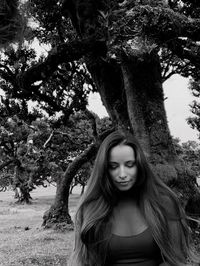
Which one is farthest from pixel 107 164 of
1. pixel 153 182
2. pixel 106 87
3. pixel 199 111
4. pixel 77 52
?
pixel 199 111

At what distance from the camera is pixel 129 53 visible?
5.00 meters

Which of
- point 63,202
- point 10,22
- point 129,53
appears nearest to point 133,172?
point 10,22

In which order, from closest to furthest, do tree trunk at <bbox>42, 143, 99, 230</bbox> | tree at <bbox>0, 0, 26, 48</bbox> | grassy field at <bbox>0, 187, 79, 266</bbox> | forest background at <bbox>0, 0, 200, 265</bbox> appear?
tree at <bbox>0, 0, 26, 48</bbox>
forest background at <bbox>0, 0, 200, 265</bbox>
grassy field at <bbox>0, 187, 79, 266</bbox>
tree trunk at <bbox>42, 143, 99, 230</bbox>

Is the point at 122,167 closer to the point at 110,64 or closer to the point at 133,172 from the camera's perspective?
the point at 133,172

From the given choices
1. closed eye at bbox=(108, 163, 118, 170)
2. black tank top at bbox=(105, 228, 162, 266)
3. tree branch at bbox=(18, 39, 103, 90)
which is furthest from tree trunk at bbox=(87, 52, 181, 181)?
black tank top at bbox=(105, 228, 162, 266)

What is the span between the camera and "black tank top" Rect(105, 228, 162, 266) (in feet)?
7.91

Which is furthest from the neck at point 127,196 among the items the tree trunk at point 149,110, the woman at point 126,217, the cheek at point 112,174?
the tree trunk at point 149,110

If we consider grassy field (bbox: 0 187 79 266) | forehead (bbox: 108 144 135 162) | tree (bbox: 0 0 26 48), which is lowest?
grassy field (bbox: 0 187 79 266)

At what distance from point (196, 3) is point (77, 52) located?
2.14 meters

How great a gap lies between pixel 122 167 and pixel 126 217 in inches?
13.2

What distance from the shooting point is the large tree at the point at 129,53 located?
468 centimetres

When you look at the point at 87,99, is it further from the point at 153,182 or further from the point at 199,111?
the point at 153,182

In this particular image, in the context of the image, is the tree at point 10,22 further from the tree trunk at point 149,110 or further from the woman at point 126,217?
the tree trunk at point 149,110

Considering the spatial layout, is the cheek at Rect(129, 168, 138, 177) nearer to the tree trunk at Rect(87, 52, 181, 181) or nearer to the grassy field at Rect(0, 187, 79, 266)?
the tree trunk at Rect(87, 52, 181, 181)
